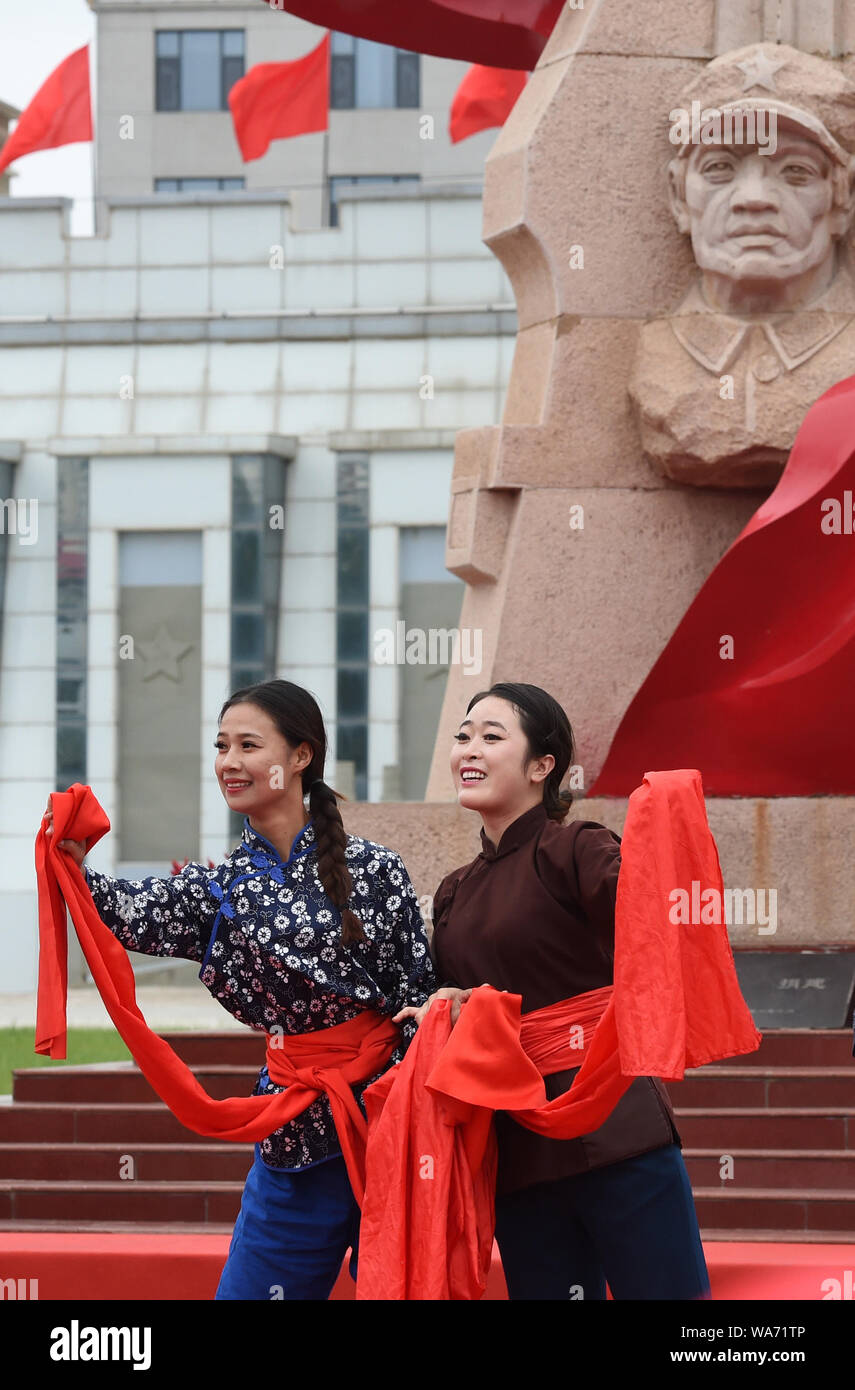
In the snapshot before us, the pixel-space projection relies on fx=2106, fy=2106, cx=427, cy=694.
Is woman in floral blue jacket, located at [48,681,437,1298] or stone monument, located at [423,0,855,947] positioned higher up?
stone monument, located at [423,0,855,947]

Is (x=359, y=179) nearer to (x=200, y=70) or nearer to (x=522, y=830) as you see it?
(x=200, y=70)

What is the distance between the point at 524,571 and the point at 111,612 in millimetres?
11535

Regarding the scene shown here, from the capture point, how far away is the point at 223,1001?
4.01 metres

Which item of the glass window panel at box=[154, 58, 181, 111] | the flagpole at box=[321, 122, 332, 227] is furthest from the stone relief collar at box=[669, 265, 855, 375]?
the glass window panel at box=[154, 58, 181, 111]

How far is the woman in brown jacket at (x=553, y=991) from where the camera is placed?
3.71 meters

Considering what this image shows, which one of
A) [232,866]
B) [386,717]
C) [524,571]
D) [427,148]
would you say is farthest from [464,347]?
[232,866]

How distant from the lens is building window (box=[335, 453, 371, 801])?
18.9m

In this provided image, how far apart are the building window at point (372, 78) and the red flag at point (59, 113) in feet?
27.3

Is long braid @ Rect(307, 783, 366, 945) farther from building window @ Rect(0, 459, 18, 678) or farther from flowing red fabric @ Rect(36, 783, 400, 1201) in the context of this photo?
building window @ Rect(0, 459, 18, 678)

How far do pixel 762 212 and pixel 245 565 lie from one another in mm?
11369

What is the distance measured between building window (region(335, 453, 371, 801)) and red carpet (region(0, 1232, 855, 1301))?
13093 mm

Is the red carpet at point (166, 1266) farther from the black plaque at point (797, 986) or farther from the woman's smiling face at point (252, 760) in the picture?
the woman's smiling face at point (252, 760)

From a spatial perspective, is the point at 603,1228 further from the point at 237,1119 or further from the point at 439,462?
the point at 439,462

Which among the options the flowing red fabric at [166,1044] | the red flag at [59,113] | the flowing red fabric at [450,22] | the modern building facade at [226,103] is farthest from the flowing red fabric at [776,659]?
the modern building facade at [226,103]
